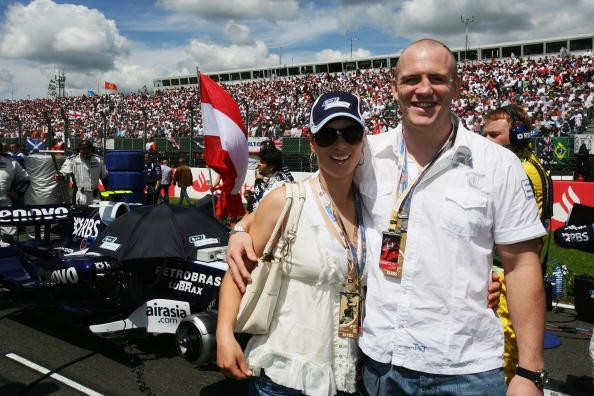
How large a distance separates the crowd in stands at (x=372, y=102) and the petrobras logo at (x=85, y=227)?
20.5 feet

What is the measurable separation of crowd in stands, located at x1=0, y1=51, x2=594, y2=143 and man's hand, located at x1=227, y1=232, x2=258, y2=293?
940 centimetres

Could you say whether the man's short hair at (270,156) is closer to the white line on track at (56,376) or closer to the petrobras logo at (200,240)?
the petrobras logo at (200,240)

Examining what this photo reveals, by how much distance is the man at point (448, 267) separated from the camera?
1.62 meters

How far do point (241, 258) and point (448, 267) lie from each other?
669 mm

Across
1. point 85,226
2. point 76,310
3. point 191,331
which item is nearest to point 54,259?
point 85,226

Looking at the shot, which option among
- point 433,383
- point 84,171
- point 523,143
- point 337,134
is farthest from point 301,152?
point 433,383

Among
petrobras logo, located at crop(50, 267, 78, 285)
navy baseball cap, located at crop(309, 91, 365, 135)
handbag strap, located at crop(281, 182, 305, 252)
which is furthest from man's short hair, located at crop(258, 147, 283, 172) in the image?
handbag strap, located at crop(281, 182, 305, 252)

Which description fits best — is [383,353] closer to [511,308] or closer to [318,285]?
[318,285]

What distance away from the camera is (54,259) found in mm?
5246

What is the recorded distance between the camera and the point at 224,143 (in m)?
6.12

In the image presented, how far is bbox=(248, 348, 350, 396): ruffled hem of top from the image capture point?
5.60ft

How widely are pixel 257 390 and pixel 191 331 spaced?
4.03 feet

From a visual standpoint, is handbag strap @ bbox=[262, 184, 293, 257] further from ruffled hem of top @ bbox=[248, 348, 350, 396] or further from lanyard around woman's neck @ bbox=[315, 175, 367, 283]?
ruffled hem of top @ bbox=[248, 348, 350, 396]

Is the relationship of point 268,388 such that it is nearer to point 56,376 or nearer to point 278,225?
point 278,225
